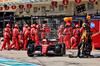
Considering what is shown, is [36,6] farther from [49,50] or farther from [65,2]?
[49,50]

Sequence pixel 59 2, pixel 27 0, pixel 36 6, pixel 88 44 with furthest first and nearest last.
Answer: pixel 36 6 < pixel 59 2 < pixel 27 0 < pixel 88 44

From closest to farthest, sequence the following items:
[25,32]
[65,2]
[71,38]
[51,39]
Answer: [51,39], [25,32], [71,38], [65,2]

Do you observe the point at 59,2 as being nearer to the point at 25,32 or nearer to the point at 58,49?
the point at 25,32

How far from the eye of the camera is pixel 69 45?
18.6m

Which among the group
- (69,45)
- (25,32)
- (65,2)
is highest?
(65,2)

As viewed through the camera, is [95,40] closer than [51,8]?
Yes

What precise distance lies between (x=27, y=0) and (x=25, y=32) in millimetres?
19004

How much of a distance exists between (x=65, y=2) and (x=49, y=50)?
61.2 feet

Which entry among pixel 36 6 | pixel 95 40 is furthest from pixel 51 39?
pixel 36 6

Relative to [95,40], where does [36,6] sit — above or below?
above

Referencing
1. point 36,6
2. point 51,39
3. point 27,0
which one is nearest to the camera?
point 51,39

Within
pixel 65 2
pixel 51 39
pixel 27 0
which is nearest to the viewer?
pixel 51 39

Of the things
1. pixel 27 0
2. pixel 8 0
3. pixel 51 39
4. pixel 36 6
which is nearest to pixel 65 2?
pixel 27 0

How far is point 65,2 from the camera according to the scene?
1239 inches
